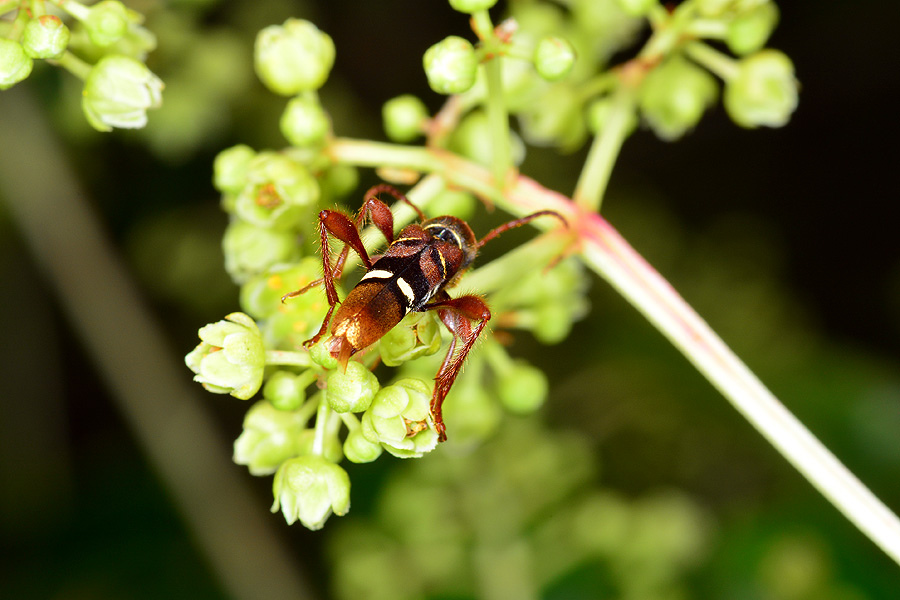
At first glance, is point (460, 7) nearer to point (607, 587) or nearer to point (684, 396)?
point (607, 587)

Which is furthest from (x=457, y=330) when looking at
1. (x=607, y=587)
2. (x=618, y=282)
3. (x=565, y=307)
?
(x=607, y=587)

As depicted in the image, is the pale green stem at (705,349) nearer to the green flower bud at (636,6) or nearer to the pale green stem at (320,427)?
the green flower bud at (636,6)

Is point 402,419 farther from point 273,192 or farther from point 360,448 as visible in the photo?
point 273,192

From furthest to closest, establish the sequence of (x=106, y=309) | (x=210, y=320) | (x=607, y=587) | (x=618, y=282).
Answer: (x=210, y=320) → (x=106, y=309) → (x=607, y=587) → (x=618, y=282)

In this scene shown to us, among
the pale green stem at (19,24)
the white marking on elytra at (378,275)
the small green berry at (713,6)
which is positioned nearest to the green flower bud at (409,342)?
the white marking on elytra at (378,275)

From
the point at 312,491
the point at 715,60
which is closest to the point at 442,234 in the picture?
the point at 312,491

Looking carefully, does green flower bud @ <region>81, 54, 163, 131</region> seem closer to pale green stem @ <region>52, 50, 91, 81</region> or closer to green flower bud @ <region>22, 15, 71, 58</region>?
pale green stem @ <region>52, 50, 91, 81</region>
